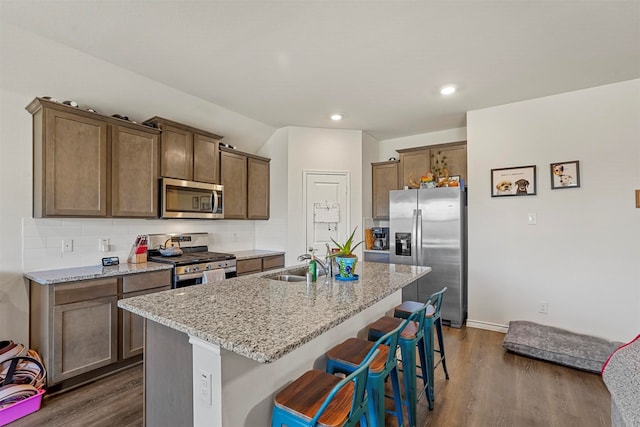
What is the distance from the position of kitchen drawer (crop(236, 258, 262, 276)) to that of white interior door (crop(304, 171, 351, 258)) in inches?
29.9

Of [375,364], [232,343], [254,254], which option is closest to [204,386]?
[232,343]

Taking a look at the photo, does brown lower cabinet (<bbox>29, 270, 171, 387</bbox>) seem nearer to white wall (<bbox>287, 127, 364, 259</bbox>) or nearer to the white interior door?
white wall (<bbox>287, 127, 364, 259</bbox>)

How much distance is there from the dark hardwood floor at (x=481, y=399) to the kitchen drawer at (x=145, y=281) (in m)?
0.71

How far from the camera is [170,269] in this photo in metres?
2.92

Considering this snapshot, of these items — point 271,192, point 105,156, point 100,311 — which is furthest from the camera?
point 271,192

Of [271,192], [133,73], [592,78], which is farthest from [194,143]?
[592,78]

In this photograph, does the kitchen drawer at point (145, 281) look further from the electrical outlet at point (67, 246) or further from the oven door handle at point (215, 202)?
the oven door handle at point (215, 202)

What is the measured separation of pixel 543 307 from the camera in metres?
3.31

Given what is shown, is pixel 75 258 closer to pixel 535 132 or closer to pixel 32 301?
pixel 32 301

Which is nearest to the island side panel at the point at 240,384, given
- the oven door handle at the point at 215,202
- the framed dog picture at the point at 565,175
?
the oven door handle at the point at 215,202

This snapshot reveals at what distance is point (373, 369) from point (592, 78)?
11.3 feet

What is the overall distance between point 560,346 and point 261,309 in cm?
291

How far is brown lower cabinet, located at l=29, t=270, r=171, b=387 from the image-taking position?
2.24 meters

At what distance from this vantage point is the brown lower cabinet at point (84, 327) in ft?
7.34
